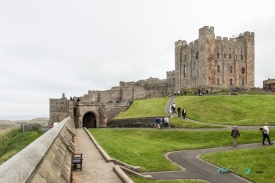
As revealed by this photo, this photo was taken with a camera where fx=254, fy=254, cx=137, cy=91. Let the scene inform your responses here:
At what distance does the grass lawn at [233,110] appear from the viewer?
29027 millimetres

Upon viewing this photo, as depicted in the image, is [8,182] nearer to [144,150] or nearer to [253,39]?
[144,150]

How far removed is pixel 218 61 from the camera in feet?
201

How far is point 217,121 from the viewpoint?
3047 centimetres

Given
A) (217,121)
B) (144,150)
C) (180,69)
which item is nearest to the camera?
(144,150)

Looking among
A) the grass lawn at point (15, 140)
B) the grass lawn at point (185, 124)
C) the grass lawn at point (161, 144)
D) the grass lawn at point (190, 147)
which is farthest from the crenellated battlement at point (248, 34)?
the grass lawn at point (15, 140)

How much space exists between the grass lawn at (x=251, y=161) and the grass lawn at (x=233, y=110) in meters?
10.5

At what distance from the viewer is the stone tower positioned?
59562 millimetres

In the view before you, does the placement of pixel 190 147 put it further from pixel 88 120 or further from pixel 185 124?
pixel 88 120

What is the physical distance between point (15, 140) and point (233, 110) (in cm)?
A: 3282

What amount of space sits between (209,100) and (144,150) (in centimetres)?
2231

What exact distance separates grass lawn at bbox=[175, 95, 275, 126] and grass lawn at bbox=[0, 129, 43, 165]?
23.4m

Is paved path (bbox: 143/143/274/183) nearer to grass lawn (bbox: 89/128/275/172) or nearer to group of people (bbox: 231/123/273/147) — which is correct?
grass lawn (bbox: 89/128/275/172)

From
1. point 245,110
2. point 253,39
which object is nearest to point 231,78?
point 253,39

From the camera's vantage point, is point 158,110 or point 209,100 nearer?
point 209,100
